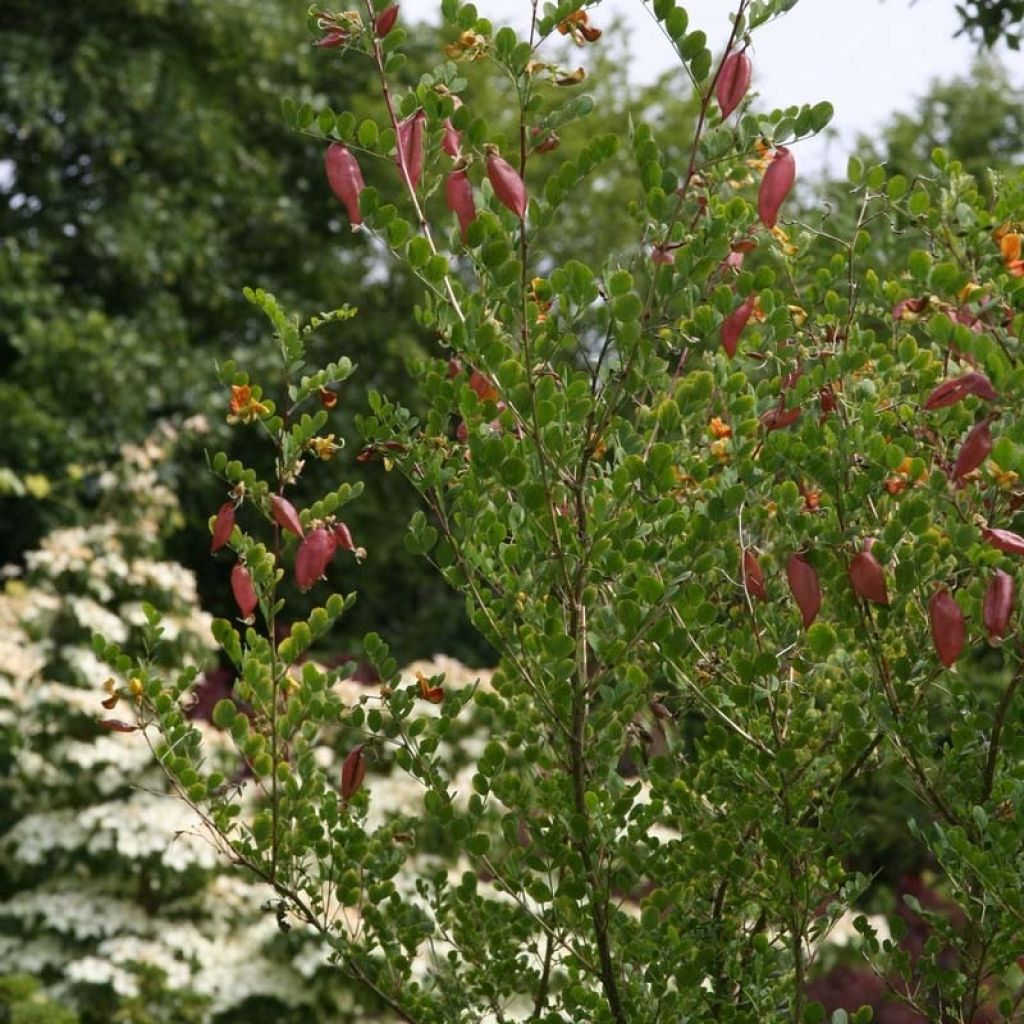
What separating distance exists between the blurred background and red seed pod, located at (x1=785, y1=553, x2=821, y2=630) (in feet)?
7.01

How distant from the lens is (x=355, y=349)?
1207cm

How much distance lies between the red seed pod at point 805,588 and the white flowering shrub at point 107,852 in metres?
3.31

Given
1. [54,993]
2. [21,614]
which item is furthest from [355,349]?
[54,993]

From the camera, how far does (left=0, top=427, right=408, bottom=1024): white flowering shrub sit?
4688mm

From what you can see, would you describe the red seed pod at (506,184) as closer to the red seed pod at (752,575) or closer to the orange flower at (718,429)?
the orange flower at (718,429)

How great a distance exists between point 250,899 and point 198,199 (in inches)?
274

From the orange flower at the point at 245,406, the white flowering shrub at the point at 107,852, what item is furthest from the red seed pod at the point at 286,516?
the white flowering shrub at the point at 107,852

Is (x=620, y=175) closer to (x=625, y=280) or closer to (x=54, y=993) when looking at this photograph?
(x=54, y=993)

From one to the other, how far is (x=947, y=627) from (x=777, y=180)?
0.51m

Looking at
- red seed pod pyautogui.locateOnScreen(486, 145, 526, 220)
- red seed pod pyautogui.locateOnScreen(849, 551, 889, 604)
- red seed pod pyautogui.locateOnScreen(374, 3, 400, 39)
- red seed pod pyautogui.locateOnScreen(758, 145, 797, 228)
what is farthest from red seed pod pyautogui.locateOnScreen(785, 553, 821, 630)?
red seed pod pyautogui.locateOnScreen(374, 3, 400, 39)

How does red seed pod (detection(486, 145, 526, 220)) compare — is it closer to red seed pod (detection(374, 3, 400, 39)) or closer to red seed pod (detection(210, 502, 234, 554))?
red seed pod (detection(374, 3, 400, 39))

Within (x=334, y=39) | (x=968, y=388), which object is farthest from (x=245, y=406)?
(x=968, y=388)

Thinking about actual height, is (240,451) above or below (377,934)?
above

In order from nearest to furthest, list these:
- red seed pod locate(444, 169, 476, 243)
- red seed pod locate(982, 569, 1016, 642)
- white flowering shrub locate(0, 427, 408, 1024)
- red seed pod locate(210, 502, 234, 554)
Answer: red seed pod locate(982, 569, 1016, 642)
red seed pod locate(444, 169, 476, 243)
red seed pod locate(210, 502, 234, 554)
white flowering shrub locate(0, 427, 408, 1024)
